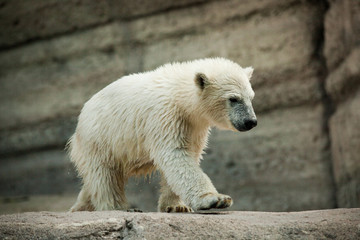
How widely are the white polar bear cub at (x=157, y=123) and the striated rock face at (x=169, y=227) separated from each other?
0.80m

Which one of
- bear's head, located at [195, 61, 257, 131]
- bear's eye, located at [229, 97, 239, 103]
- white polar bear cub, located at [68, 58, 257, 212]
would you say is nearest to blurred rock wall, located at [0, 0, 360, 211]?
white polar bear cub, located at [68, 58, 257, 212]

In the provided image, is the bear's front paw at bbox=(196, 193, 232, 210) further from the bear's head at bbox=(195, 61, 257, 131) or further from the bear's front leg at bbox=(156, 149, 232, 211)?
the bear's head at bbox=(195, 61, 257, 131)

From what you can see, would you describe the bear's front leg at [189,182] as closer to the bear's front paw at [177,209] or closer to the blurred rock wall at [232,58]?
the bear's front paw at [177,209]

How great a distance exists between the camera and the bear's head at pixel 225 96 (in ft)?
12.9

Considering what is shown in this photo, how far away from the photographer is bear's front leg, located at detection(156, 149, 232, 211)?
3436mm

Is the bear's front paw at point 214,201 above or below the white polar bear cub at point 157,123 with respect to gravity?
below

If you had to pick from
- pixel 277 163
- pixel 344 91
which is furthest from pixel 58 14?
pixel 344 91

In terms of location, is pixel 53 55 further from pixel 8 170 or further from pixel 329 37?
pixel 329 37

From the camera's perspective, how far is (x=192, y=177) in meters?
3.62

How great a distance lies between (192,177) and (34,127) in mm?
5220

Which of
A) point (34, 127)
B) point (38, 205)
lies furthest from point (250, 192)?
point (34, 127)

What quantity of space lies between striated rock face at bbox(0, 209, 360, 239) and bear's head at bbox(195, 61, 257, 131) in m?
1.05

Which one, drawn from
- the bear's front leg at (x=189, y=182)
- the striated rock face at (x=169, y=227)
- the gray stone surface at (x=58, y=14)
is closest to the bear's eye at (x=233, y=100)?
the bear's front leg at (x=189, y=182)

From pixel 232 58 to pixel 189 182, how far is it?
146 inches
